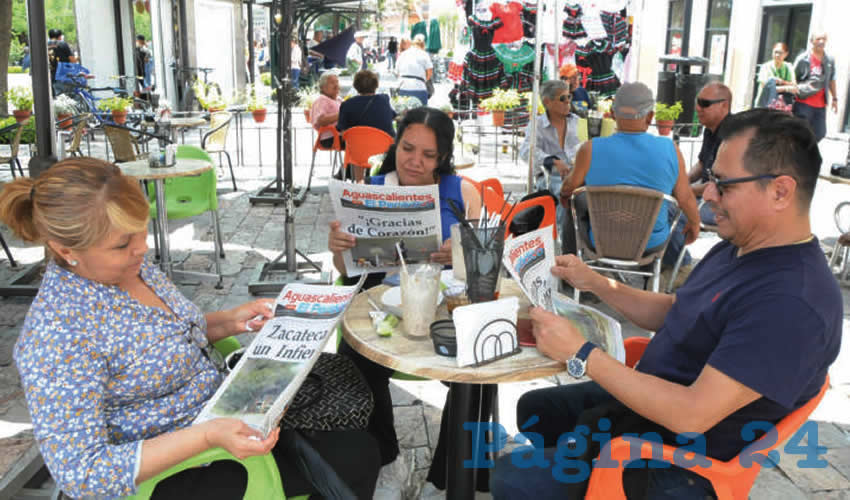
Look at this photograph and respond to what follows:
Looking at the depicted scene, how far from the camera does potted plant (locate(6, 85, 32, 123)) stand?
7.80 meters

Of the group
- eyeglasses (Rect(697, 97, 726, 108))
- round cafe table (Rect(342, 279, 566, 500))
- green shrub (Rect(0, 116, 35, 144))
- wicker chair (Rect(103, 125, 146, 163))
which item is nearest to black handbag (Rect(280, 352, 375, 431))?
round cafe table (Rect(342, 279, 566, 500))

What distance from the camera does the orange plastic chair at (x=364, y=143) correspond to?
22.0ft

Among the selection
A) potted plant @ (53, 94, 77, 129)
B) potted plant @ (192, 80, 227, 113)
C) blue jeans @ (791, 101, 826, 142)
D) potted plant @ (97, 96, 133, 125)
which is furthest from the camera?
blue jeans @ (791, 101, 826, 142)

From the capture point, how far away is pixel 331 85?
307 inches

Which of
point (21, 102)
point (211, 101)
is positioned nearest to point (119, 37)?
point (211, 101)

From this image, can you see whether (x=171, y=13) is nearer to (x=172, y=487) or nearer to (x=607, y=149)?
(x=607, y=149)

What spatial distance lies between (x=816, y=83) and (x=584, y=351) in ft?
33.0

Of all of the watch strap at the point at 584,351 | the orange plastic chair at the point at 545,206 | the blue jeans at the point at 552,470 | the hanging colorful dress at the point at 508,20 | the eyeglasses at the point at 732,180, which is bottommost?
the blue jeans at the point at 552,470

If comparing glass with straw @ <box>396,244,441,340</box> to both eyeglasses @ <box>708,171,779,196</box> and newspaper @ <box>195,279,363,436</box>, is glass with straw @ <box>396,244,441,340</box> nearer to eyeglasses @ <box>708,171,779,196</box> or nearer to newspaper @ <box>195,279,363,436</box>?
newspaper @ <box>195,279,363,436</box>

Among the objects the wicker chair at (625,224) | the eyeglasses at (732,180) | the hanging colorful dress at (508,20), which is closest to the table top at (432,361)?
the eyeglasses at (732,180)

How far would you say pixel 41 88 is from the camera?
441cm

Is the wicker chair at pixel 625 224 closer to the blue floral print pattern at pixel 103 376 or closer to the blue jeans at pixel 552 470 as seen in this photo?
the blue jeans at pixel 552 470

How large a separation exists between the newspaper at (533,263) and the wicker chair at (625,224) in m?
1.72

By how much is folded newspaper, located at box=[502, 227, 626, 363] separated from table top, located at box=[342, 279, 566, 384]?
0.59ft
